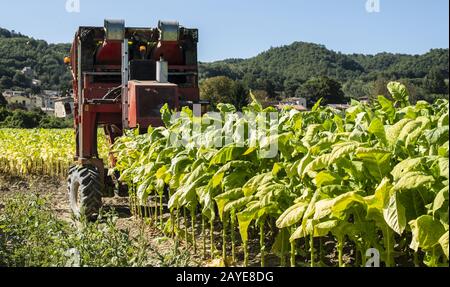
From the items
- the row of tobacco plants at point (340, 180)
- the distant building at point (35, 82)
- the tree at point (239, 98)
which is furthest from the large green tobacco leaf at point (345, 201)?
the distant building at point (35, 82)

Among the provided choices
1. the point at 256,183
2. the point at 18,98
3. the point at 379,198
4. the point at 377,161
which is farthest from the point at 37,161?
the point at 18,98

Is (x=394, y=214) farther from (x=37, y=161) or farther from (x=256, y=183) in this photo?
(x=37, y=161)

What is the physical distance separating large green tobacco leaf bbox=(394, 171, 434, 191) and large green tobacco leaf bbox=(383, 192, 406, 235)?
0.34 ft

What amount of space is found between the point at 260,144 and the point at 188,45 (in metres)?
4.37

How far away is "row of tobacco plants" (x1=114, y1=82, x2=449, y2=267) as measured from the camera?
111 inches

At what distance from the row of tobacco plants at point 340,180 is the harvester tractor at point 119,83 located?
5.39ft

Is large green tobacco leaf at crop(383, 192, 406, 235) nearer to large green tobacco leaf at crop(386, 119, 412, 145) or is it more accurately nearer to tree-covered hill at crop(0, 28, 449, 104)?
large green tobacco leaf at crop(386, 119, 412, 145)

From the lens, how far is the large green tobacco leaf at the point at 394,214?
8.87 feet

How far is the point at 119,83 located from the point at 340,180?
17.3 feet

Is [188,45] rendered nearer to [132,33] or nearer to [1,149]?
[132,33]

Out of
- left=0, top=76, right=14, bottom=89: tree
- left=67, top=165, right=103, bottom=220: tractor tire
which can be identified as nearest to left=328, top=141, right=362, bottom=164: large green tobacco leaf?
left=67, top=165, right=103, bottom=220: tractor tire

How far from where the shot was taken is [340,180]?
3.28 meters

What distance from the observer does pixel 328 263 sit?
4406 mm
